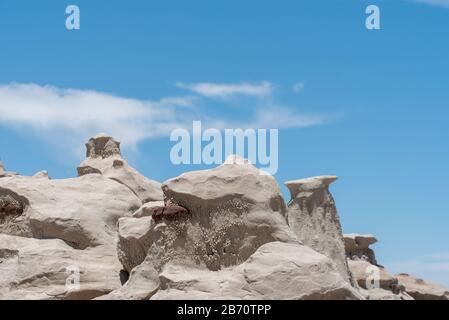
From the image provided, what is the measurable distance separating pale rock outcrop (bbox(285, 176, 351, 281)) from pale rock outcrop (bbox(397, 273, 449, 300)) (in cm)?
930

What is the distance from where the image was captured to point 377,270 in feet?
84.3

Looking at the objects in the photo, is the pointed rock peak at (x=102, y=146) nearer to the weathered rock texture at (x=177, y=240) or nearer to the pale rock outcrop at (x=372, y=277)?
the weathered rock texture at (x=177, y=240)

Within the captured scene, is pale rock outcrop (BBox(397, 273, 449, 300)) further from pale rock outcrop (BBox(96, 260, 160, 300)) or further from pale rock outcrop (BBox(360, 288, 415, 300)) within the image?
pale rock outcrop (BBox(96, 260, 160, 300))

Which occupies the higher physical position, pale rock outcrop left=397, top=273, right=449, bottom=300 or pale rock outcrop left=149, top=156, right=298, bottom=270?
pale rock outcrop left=149, top=156, right=298, bottom=270

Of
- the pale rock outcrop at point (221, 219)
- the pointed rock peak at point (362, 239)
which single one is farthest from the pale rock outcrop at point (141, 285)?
the pointed rock peak at point (362, 239)

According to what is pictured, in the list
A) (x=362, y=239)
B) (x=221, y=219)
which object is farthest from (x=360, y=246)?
(x=221, y=219)

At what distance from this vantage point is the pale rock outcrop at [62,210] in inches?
740

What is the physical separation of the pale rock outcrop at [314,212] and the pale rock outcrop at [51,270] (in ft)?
21.0

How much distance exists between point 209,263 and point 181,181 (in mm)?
1975

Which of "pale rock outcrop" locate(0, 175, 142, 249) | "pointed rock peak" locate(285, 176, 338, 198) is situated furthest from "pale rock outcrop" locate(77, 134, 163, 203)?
"pointed rock peak" locate(285, 176, 338, 198)

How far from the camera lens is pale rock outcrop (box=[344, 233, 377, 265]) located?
29.1m
